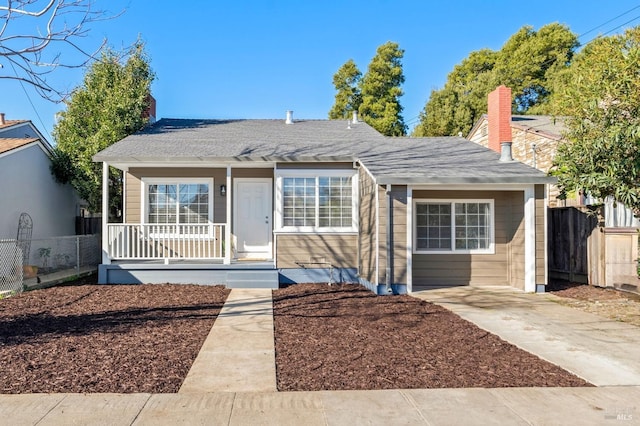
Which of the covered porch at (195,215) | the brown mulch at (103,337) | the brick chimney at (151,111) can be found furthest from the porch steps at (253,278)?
the brick chimney at (151,111)

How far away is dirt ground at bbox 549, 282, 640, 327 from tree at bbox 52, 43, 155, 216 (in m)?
13.0

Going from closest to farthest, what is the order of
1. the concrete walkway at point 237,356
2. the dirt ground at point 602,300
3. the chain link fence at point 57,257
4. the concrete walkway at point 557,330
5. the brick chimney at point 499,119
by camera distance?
the concrete walkway at point 237,356 < the concrete walkway at point 557,330 < the dirt ground at point 602,300 < the chain link fence at point 57,257 < the brick chimney at point 499,119

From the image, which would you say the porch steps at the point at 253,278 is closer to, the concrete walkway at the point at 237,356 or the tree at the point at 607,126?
the concrete walkway at the point at 237,356

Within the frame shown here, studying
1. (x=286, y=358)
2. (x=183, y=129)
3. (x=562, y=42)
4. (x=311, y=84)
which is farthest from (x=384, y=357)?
(x=562, y=42)

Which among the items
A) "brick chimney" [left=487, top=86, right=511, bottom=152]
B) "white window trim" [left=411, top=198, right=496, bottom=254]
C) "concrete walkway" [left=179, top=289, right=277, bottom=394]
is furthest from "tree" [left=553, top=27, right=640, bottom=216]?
"concrete walkway" [left=179, top=289, right=277, bottom=394]

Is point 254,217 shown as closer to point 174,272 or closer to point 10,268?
point 174,272

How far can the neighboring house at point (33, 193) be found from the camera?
1172 centimetres

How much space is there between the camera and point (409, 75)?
30172mm

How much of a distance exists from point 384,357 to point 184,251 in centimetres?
717

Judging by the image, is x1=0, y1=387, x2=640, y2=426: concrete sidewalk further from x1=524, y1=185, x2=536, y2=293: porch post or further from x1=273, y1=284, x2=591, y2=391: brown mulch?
x1=524, y1=185, x2=536, y2=293: porch post

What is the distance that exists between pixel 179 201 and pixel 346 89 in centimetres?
2179

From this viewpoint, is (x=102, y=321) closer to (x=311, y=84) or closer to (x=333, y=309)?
(x=333, y=309)

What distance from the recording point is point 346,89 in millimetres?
30812

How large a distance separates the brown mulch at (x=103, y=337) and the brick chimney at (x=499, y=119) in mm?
9141
